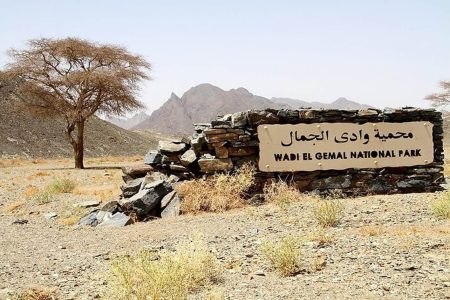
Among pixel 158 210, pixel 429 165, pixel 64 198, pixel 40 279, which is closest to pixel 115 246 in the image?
pixel 40 279

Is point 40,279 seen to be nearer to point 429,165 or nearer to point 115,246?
point 115,246

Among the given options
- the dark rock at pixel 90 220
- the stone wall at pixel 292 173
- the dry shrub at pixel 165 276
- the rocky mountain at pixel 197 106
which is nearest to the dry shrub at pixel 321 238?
the dry shrub at pixel 165 276

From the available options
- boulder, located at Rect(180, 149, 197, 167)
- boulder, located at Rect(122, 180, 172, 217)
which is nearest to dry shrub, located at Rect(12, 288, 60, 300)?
boulder, located at Rect(122, 180, 172, 217)

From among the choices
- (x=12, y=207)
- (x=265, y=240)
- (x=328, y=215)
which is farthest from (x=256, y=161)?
(x=12, y=207)

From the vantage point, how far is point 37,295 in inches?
210

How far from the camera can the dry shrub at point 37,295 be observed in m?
5.25

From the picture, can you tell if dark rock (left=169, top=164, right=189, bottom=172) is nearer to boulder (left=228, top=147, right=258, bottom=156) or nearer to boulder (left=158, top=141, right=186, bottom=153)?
boulder (left=158, top=141, right=186, bottom=153)

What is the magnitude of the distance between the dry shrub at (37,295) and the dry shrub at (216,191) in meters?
4.84

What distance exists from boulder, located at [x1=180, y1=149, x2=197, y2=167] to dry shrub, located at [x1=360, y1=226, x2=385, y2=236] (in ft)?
16.0

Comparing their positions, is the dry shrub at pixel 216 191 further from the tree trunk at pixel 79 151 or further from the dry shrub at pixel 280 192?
the tree trunk at pixel 79 151

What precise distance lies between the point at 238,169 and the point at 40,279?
19.2 ft

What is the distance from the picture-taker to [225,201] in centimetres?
1038

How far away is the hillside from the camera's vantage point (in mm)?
51719

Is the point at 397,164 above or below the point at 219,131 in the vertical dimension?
below
